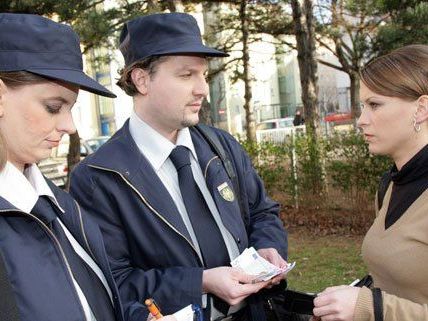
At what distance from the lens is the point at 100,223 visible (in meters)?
2.40

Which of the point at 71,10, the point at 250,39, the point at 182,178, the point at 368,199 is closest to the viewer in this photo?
the point at 182,178

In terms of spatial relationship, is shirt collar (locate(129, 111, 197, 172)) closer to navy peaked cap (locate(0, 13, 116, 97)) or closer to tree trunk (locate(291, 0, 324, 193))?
navy peaked cap (locate(0, 13, 116, 97))

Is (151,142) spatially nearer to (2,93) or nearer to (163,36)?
(163,36)

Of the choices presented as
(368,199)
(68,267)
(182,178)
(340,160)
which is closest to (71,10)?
(340,160)

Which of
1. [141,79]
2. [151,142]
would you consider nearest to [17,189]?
[151,142]

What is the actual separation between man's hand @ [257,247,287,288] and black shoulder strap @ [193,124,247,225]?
0.75 ft

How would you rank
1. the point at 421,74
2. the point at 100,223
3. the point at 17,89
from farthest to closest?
the point at 100,223 → the point at 421,74 → the point at 17,89

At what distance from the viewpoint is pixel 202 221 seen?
2.54m

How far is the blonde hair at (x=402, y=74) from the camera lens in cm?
221

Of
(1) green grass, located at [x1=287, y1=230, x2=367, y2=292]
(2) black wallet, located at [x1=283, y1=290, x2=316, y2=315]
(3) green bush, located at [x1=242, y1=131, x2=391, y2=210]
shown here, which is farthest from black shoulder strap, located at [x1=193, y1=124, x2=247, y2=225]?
(3) green bush, located at [x1=242, y1=131, x2=391, y2=210]

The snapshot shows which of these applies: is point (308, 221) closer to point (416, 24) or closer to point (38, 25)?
point (416, 24)

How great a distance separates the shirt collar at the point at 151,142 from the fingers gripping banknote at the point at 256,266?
1.85 feet

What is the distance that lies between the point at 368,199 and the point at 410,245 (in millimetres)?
6630

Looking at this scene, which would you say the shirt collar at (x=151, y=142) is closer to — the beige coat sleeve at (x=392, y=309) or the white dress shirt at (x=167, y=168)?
the white dress shirt at (x=167, y=168)
